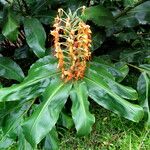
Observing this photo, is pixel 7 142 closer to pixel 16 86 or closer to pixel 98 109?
pixel 16 86

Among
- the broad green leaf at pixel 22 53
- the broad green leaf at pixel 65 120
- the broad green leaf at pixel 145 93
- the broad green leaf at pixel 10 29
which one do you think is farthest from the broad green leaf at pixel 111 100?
the broad green leaf at pixel 22 53

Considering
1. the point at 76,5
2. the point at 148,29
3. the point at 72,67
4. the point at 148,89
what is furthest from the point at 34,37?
the point at 148,29

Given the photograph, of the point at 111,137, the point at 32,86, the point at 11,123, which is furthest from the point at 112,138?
the point at 32,86

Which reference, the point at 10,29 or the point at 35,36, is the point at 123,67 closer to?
the point at 35,36

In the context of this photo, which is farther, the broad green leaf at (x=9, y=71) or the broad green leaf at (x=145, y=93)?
the broad green leaf at (x=9, y=71)

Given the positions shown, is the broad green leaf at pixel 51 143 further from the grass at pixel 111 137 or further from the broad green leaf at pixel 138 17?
the broad green leaf at pixel 138 17
